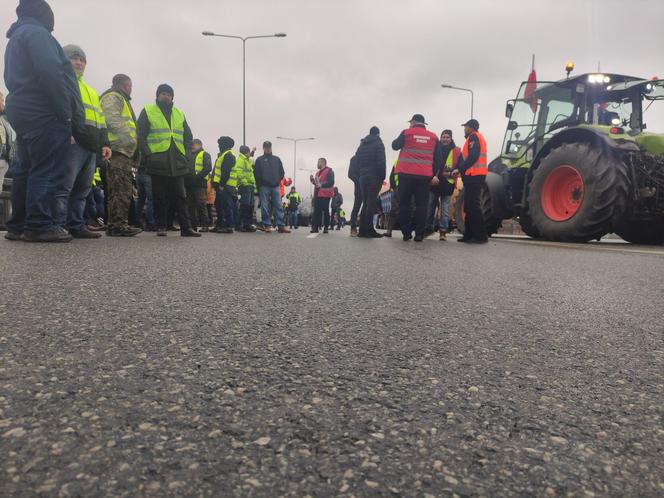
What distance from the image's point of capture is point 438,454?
2.70 feet

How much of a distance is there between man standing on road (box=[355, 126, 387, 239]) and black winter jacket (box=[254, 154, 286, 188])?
2352 millimetres

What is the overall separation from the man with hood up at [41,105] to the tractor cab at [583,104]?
21.3ft

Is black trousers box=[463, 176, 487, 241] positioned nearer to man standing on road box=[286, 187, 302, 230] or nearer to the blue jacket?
the blue jacket

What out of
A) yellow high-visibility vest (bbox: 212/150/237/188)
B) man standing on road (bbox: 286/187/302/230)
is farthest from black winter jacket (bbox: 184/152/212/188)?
man standing on road (bbox: 286/187/302/230)

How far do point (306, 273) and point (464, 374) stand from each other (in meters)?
1.99

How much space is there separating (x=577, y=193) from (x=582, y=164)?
0.61m

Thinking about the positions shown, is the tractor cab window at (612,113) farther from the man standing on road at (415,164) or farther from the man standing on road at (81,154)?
the man standing on road at (81,154)

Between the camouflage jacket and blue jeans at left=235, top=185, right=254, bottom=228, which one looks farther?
blue jeans at left=235, top=185, right=254, bottom=228

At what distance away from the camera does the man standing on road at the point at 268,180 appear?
35.0 ft

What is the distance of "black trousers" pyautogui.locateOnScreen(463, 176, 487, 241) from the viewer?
25.4 ft

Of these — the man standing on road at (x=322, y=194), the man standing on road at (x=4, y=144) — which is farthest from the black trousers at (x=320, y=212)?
the man standing on road at (x=4, y=144)

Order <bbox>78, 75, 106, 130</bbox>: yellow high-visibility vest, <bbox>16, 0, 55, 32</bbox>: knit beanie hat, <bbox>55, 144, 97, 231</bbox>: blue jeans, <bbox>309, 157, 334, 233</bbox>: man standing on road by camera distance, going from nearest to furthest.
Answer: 1. <bbox>16, 0, 55, 32</bbox>: knit beanie hat
2. <bbox>55, 144, 97, 231</bbox>: blue jeans
3. <bbox>78, 75, 106, 130</bbox>: yellow high-visibility vest
4. <bbox>309, 157, 334, 233</bbox>: man standing on road

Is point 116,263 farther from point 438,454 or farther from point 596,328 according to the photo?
point 438,454

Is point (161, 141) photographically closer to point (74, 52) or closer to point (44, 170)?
point (74, 52)
